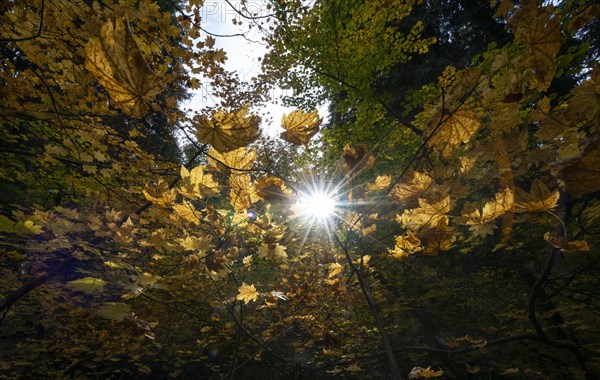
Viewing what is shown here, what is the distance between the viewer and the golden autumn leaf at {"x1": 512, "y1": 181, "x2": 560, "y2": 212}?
93 cm

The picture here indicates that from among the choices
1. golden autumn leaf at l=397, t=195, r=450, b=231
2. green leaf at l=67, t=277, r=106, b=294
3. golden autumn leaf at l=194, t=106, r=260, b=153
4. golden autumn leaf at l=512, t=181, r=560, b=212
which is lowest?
green leaf at l=67, t=277, r=106, b=294

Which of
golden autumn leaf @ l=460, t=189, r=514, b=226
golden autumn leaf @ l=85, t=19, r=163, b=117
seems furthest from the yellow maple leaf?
golden autumn leaf @ l=460, t=189, r=514, b=226

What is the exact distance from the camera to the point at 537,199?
0.97 m

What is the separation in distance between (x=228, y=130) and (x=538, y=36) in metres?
1.14

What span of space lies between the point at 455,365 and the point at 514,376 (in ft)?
3.88

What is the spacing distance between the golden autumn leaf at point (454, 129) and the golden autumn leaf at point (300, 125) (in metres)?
0.51

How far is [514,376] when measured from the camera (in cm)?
583

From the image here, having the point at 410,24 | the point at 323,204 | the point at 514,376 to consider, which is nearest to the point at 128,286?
the point at 323,204

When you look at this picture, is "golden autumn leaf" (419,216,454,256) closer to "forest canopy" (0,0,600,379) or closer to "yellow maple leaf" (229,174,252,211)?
"forest canopy" (0,0,600,379)

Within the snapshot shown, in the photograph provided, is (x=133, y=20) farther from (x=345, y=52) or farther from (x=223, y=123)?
(x=345, y=52)

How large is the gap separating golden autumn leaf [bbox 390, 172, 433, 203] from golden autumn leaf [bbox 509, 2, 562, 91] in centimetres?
65

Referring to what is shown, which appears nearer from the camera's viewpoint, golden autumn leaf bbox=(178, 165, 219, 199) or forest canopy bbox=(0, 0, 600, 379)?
forest canopy bbox=(0, 0, 600, 379)

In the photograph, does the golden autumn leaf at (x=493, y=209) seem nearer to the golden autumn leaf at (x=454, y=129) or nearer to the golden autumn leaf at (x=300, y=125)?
the golden autumn leaf at (x=454, y=129)

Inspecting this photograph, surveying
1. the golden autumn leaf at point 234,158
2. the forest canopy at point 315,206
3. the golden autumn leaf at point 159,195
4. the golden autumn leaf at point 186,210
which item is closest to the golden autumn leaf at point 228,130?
the forest canopy at point 315,206
